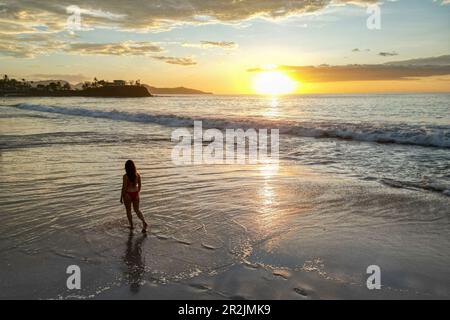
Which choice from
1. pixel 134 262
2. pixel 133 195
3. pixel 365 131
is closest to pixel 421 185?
pixel 133 195

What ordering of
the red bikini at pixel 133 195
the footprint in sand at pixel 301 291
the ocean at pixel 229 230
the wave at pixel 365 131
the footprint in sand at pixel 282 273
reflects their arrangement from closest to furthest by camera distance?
1. the footprint in sand at pixel 301 291
2. the ocean at pixel 229 230
3. the footprint in sand at pixel 282 273
4. the red bikini at pixel 133 195
5. the wave at pixel 365 131

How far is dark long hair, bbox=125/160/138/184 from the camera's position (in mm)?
7045

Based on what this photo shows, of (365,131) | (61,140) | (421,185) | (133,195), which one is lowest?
(421,185)

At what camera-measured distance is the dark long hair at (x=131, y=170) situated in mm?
7045

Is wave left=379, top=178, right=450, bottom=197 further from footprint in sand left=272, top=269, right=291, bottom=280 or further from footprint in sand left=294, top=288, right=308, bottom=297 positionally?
footprint in sand left=294, top=288, right=308, bottom=297

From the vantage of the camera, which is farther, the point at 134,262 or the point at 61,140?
the point at 61,140

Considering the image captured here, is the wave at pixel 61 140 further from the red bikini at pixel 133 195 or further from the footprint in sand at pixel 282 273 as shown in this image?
the footprint in sand at pixel 282 273

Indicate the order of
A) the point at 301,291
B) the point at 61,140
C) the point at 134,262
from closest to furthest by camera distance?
1. the point at 301,291
2. the point at 134,262
3. the point at 61,140

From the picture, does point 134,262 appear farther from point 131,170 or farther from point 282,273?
point 282,273

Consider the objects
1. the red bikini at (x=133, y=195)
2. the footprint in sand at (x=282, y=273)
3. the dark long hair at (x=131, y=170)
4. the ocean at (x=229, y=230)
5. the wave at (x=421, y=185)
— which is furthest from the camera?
the wave at (x=421, y=185)

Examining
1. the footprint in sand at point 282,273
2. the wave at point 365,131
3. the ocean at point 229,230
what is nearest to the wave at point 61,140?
the ocean at point 229,230

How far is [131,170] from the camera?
7066mm

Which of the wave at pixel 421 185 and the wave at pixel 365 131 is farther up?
the wave at pixel 365 131

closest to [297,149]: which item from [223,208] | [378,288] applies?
[223,208]
